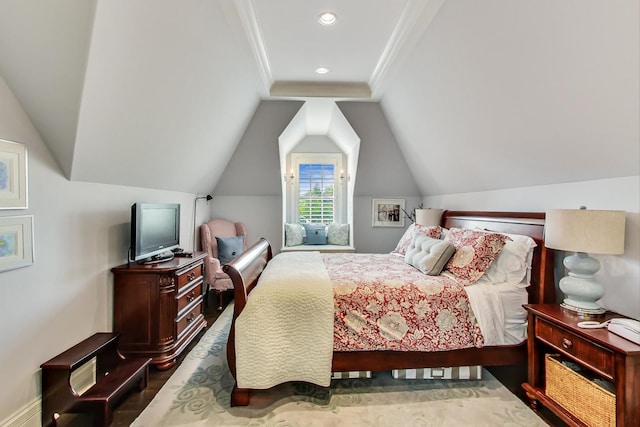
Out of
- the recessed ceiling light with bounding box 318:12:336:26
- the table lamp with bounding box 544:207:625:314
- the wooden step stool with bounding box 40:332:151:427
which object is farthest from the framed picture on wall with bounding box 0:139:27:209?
the table lamp with bounding box 544:207:625:314

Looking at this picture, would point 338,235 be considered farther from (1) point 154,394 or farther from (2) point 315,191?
(1) point 154,394

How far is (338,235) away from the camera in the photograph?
518 cm

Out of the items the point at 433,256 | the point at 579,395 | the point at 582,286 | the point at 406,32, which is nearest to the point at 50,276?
the point at 433,256

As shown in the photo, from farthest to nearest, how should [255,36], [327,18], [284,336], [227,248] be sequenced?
[227,248] < [255,36] < [327,18] < [284,336]

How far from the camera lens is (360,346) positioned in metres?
2.06

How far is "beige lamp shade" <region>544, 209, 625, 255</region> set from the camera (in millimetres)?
1717

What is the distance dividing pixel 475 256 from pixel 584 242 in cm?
72

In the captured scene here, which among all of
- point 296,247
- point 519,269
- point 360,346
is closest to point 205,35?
point 360,346

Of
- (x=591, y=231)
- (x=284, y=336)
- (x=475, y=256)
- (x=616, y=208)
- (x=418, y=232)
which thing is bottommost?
(x=284, y=336)

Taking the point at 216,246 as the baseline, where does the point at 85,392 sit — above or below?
below

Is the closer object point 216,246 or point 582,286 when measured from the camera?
point 582,286

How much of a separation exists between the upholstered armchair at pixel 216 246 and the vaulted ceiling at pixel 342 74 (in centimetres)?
112

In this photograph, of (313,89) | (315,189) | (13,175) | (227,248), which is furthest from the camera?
(315,189)

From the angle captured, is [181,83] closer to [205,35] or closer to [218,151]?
[205,35]
